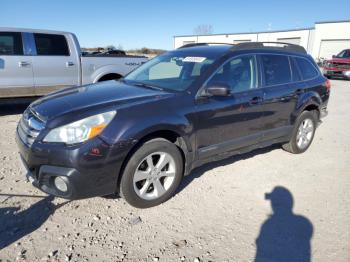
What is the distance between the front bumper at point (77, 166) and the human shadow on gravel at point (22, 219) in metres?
0.39

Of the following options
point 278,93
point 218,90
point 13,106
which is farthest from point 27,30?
point 278,93

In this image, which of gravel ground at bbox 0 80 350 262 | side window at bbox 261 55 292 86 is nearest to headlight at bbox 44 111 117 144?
gravel ground at bbox 0 80 350 262

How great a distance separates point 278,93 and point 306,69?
114 cm

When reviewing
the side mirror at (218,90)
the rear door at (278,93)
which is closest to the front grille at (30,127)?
the side mirror at (218,90)

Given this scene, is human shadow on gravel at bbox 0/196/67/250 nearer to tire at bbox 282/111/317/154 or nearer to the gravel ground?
the gravel ground

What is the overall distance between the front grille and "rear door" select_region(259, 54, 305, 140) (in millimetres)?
2901

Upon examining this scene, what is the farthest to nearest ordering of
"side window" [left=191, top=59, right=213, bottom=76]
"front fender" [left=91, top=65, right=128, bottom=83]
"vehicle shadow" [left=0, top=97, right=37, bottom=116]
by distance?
1. "front fender" [left=91, top=65, right=128, bottom=83]
2. "vehicle shadow" [left=0, top=97, right=37, bottom=116]
3. "side window" [left=191, top=59, right=213, bottom=76]

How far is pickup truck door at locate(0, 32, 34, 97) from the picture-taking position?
6.32m

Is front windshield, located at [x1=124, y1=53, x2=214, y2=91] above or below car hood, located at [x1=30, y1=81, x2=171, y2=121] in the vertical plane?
above

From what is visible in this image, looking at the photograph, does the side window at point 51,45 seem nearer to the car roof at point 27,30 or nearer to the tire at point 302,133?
the car roof at point 27,30

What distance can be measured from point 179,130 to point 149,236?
3.73 feet

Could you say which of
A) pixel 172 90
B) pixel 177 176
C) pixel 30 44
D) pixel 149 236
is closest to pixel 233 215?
pixel 177 176

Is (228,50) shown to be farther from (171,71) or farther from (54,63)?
(54,63)

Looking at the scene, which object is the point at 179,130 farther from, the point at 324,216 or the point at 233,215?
the point at 324,216
